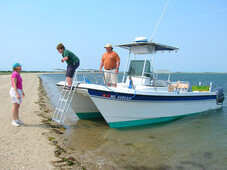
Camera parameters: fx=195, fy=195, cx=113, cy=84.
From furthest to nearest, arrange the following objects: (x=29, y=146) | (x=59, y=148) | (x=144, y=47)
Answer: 1. (x=144, y=47)
2. (x=59, y=148)
3. (x=29, y=146)

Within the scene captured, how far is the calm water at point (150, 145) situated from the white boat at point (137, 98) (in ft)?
1.28

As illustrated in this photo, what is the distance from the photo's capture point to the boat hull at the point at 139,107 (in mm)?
6062

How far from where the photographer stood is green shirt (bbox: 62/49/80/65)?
6.20 metres

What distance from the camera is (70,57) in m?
6.32

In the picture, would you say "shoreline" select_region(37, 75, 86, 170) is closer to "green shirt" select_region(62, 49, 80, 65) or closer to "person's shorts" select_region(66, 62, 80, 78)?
"person's shorts" select_region(66, 62, 80, 78)

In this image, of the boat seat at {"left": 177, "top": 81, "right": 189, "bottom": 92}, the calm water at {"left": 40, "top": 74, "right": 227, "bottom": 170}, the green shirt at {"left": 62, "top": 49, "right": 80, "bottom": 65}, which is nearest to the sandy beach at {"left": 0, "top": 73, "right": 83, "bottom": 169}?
the calm water at {"left": 40, "top": 74, "right": 227, "bottom": 170}

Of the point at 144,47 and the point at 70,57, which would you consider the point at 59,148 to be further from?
the point at 144,47

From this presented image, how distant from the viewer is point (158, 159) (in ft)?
15.4

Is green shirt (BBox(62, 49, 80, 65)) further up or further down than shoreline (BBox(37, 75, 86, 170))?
further up

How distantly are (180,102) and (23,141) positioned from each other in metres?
5.92

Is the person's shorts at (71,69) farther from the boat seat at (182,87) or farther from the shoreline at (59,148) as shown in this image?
the boat seat at (182,87)

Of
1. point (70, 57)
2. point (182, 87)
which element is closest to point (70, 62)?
point (70, 57)

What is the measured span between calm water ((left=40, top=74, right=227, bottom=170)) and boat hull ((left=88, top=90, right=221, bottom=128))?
0.30 m

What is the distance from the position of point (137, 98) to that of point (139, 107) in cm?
45
